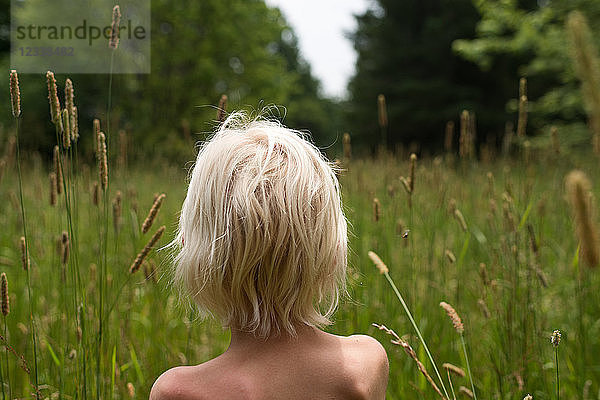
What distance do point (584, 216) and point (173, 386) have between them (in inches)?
28.7

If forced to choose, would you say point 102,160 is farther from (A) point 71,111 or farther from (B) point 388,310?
(B) point 388,310

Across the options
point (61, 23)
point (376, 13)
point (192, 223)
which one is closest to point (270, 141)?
point (192, 223)

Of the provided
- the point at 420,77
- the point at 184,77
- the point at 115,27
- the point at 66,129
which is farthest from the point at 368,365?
the point at 420,77

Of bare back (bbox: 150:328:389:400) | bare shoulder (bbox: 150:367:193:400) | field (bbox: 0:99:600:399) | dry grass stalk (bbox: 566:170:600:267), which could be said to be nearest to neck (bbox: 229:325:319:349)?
bare back (bbox: 150:328:389:400)

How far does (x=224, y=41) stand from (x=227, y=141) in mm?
15935

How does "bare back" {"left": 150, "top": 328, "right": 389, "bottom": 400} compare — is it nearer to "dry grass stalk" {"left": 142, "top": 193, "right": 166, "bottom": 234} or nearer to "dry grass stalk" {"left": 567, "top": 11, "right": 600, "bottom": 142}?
"dry grass stalk" {"left": 142, "top": 193, "right": 166, "bottom": 234}

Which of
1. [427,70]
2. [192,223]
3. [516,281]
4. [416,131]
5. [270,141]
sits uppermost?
[427,70]

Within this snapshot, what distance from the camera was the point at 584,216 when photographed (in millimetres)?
368

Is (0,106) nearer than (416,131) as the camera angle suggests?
Yes

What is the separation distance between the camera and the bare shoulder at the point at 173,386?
87 centimetres

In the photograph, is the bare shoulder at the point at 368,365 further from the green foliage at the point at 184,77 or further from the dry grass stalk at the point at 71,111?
the green foliage at the point at 184,77

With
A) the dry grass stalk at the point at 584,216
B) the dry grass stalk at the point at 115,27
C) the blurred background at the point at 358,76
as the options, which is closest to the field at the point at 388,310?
the dry grass stalk at the point at 115,27

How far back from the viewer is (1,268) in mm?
2832

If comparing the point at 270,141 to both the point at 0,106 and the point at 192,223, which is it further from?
the point at 0,106
